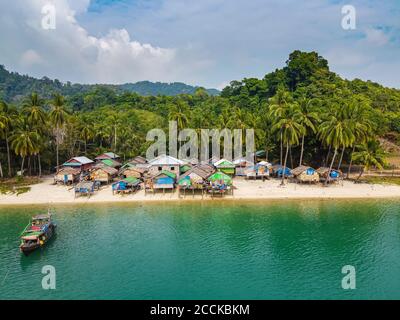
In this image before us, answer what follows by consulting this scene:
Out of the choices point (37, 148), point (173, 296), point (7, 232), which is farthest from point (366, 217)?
point (37, 148)

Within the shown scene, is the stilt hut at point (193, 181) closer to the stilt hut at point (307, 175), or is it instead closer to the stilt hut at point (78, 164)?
the stilt hut at point (307, 175)

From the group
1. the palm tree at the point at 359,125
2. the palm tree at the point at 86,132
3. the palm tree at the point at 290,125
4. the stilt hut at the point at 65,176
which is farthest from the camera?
the palm tree at the point at 86,132

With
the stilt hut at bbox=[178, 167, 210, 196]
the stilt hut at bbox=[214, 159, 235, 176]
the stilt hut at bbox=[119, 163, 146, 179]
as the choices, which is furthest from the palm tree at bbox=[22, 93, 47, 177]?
the stilt hut at bbox=[214, 159, 235, 176]

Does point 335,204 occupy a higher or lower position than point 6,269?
higher

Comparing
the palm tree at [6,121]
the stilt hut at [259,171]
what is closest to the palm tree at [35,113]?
the palm tree at [6,121]

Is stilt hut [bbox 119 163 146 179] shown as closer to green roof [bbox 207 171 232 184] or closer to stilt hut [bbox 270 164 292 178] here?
green roof [bbox 207 171 232 184]

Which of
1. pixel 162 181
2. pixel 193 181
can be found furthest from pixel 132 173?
pixel 193 181

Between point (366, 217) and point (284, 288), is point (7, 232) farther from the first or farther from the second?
point (366, 217)
